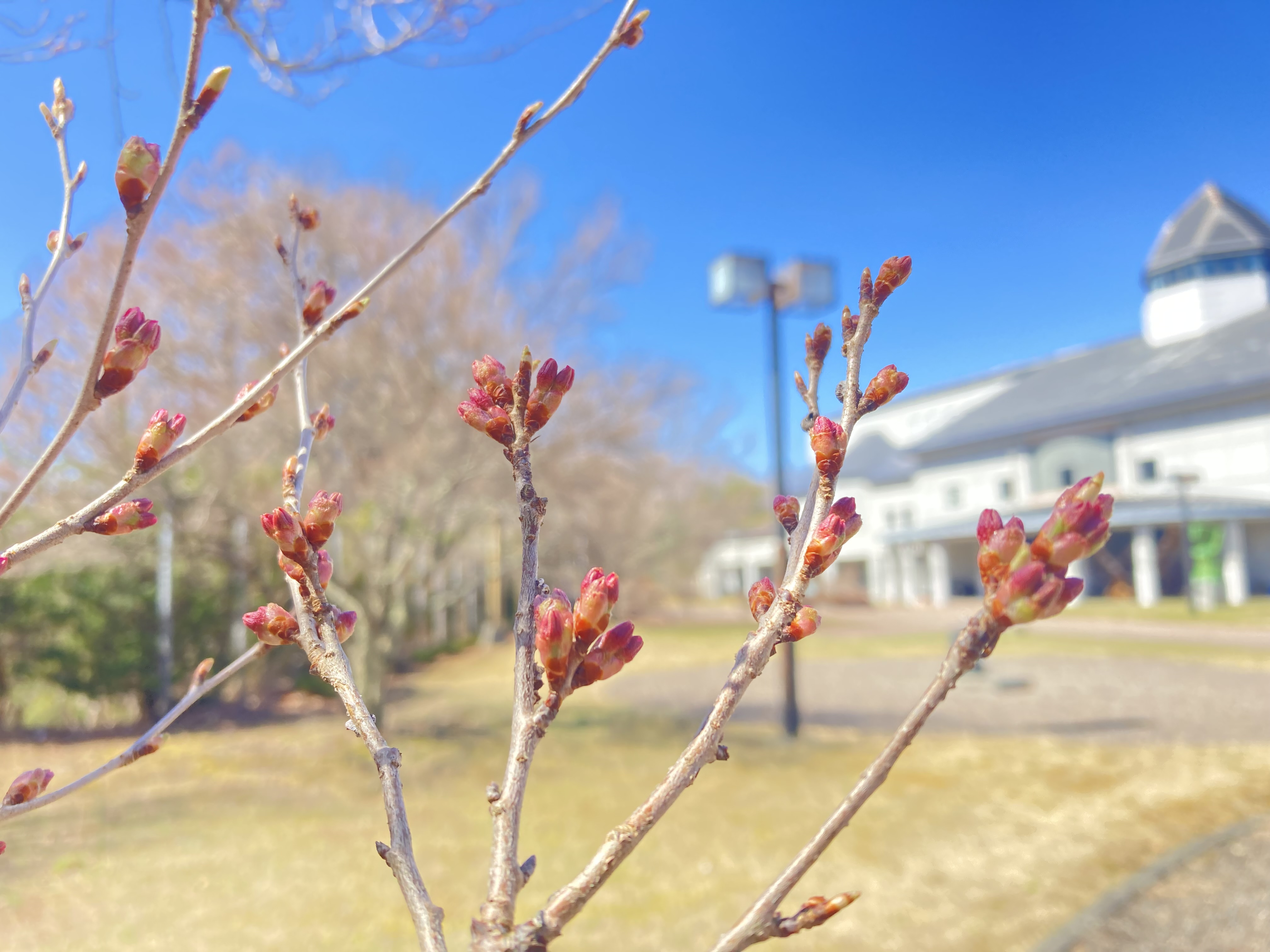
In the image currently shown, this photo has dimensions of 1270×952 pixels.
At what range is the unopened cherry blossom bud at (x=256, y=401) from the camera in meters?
0.92

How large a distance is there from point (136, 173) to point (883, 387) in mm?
689

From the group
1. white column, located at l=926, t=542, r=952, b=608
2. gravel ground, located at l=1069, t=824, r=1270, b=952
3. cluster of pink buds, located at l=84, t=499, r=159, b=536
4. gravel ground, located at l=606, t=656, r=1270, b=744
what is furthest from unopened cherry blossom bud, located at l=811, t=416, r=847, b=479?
white column, located at l=926, t=542, r=952, b=608

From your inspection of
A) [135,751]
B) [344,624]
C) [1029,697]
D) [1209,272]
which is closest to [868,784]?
[344,624]

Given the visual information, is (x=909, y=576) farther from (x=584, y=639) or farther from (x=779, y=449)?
(x=584, y=639)

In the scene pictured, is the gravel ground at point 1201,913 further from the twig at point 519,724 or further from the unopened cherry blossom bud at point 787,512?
the twig at point 519,724

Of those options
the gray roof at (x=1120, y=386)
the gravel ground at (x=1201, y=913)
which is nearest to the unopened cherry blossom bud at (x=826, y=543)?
the gravel ground at (x=1201, y=913)

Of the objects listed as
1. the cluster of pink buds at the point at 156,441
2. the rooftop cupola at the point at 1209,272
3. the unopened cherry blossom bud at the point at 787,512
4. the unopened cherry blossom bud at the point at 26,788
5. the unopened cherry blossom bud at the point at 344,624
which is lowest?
the unopened cherry blossom bud at the point at 26,788

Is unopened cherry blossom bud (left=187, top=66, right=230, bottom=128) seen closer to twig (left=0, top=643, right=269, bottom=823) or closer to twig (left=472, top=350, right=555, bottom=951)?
twig (left=472, top=350, right=555, bottom=951)

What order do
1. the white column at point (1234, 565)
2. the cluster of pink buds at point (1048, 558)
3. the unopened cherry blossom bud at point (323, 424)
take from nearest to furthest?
the cluster of pink buds at point (1048, 558)
the unopened cherry blossom bud at point (323, 424)
the white column at point (1234, 565)

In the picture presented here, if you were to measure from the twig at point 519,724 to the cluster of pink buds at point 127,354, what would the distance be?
1.18 feet

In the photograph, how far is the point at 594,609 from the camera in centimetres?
65

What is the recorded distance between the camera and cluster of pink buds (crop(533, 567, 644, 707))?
65 cm

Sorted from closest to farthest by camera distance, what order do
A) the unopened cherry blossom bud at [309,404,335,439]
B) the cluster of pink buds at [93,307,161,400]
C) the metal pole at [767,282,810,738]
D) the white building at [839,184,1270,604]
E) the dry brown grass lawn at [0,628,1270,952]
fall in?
1. the cluster of pink buds at [93,307,161,400]
2. the unopened cherry blossom bud at [309,404,335,439]
3. the dry brown grass lawn at [0,628,1270,952]
4. the metal pole at [767,282,810,738]
5. the white building at [839,184,1270,604]

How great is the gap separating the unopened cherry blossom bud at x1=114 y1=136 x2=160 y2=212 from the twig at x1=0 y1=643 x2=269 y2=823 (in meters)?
0.46
